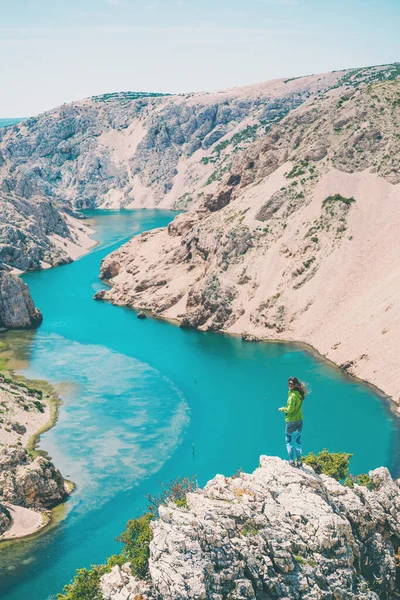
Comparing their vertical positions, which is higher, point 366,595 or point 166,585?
point 166,585

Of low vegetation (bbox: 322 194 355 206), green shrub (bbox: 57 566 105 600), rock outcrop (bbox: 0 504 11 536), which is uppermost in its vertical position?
low vegetation (bbox: 322 194 355 206)

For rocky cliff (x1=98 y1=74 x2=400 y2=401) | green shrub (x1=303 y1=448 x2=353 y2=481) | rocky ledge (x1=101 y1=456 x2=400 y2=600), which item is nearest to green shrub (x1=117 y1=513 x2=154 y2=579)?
rocky ledge (x1=101 y1=456 x2=400 y2=600)

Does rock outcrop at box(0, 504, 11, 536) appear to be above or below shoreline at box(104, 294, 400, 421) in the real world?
above

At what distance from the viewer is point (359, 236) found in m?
124

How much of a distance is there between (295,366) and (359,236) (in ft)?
111

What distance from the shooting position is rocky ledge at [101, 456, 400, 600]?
109ft

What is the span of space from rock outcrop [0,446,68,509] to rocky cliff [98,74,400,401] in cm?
4578

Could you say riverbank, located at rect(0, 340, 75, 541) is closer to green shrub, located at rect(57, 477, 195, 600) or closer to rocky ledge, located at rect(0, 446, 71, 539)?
rocky ledge, located at rect(0, 446, 71, 539)

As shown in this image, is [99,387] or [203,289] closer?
[99,387]

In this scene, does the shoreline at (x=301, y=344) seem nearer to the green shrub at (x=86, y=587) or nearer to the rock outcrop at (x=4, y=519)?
the rock outcrop at (x=4, y=519)

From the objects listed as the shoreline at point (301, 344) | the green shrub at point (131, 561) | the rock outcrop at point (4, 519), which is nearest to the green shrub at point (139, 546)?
the green shrub at point (131, 561)

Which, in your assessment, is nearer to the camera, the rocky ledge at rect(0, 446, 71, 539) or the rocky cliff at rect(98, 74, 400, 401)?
the rocky ledge at rect(0, 446, 71, 539)

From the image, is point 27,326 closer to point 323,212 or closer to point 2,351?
point 2,351

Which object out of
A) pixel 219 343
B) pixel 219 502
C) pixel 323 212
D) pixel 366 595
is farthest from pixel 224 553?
pixel 323 212
